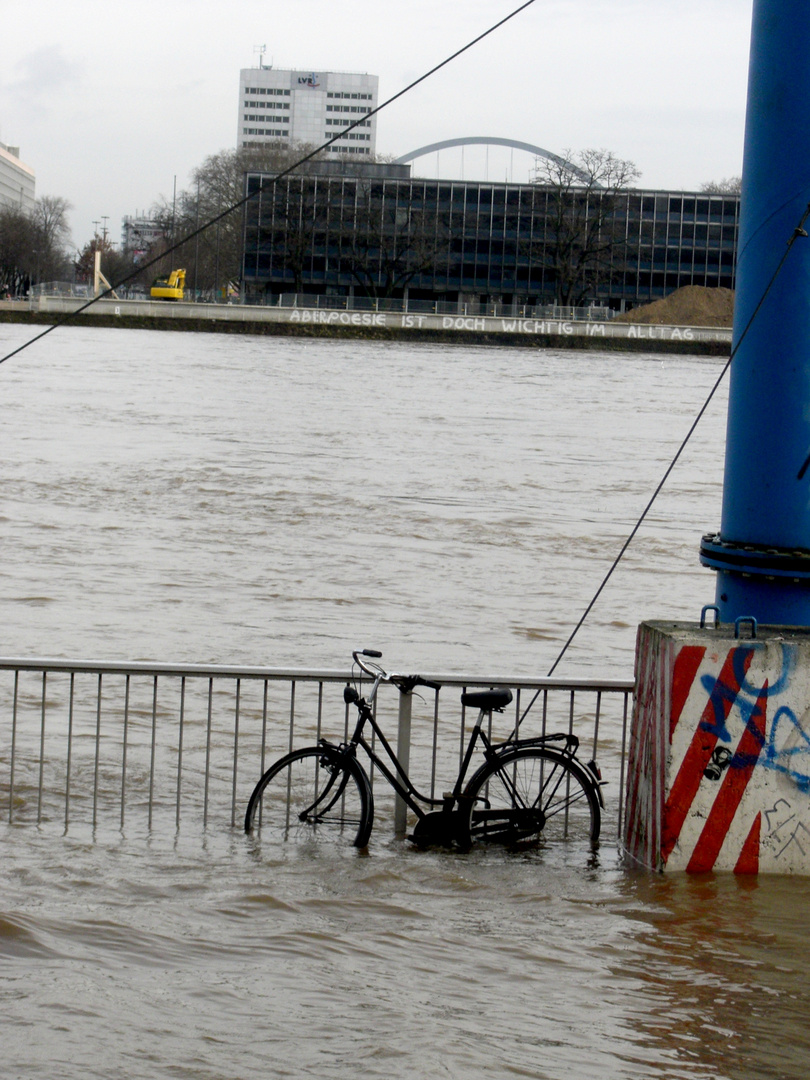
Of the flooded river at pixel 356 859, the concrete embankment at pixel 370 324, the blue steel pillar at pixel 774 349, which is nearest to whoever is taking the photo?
the flooded river at pixel 356 859

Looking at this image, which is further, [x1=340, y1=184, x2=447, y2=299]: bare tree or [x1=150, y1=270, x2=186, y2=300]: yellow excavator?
[x1=340, y1=184, x2=447, y2=299]: bare tree

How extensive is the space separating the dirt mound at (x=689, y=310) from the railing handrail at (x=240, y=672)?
95.8 metres

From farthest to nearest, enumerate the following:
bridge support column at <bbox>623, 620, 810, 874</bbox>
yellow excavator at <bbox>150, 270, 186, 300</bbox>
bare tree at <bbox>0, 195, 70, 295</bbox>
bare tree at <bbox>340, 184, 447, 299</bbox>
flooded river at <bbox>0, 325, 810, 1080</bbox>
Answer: bare tree at <bbox>0, 195, 70, 295</bbox> < bare tree at <bbox>340, 184, 447, 299</bbox> < yellow excavator at <bbox>150, 270, 186, 300</bbox> < bridge support column at <bbox>623, 620, 810, 874</bbox> < flooded river at <bbox>0, 325, 810, 1080</bbox>

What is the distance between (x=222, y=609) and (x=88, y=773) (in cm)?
660

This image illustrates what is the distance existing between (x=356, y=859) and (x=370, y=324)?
84.4 metres

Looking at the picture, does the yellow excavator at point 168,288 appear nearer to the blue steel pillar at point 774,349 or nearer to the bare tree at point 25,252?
the bare tree at point 25,252

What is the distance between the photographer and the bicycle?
6.40 metres

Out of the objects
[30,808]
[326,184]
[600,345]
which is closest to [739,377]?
[30,808]

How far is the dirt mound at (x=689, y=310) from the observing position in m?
102

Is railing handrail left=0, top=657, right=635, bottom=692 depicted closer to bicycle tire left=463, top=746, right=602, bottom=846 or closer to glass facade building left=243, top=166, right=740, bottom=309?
bicycle tire left=463, top=746, right=602, bottom=846

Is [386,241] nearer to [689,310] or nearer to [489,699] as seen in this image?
[689,310]

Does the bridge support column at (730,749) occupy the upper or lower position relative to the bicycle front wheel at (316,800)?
upper

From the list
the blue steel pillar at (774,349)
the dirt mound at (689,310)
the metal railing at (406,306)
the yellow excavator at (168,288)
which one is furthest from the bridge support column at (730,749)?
the dirt mound at (689,310)

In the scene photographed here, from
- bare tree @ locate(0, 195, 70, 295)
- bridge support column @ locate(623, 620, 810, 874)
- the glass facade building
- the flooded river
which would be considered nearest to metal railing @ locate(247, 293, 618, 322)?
the glass facade building
